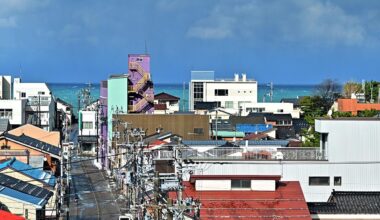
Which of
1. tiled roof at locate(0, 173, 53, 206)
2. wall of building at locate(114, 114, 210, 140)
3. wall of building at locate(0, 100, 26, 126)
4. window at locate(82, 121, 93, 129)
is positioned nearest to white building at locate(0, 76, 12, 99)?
window at locate(82, 121, 93, 129)

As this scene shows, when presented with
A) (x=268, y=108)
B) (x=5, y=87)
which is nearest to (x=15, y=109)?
(x=5, y=87)

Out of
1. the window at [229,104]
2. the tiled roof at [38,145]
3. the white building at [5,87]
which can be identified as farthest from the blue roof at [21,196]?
the window at [229,104]

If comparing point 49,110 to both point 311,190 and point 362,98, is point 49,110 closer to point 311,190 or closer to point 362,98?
point 362,98

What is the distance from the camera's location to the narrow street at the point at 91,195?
114 ft

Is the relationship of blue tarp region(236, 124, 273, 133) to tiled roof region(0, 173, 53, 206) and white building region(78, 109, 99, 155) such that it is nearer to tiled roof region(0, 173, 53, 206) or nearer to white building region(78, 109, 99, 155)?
white building region(78, 109, 99, 155)

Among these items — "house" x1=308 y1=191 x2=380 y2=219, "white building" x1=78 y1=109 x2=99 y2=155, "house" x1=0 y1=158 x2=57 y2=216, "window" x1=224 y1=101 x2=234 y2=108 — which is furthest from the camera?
"window" x1=224 y1=101 x2=234 y2=108

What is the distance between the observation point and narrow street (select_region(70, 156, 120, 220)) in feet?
114

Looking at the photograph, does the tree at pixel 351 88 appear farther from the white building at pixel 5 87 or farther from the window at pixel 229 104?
the white building at pixel 5 87

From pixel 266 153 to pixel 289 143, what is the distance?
547 inches

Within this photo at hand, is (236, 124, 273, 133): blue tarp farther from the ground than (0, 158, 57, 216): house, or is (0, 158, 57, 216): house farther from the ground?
(236, 124, 273, 133): blue tarp

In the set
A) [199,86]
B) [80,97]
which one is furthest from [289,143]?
[199,86]

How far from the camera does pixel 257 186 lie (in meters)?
24.6

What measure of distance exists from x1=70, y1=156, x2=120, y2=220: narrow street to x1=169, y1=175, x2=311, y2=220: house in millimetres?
9748

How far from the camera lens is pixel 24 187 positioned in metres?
25.6
